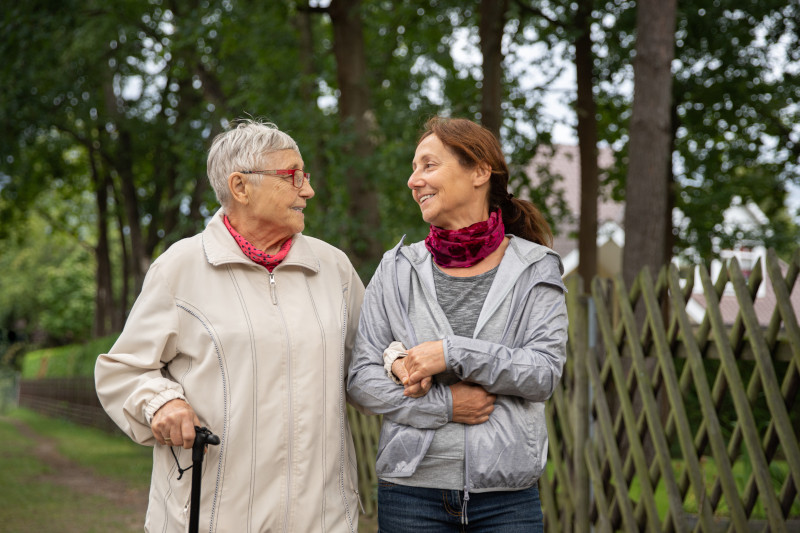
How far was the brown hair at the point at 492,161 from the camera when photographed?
9.04 ft

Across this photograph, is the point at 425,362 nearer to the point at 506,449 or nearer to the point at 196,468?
the point at 506,449

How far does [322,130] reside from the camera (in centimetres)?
1122

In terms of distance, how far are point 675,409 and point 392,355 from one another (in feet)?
8.16

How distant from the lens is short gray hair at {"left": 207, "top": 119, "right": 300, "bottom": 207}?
2.90 metres

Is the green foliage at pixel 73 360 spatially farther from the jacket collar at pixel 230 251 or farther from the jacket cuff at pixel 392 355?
the jacket cuff at pixel 392 355

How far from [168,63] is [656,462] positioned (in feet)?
52.0

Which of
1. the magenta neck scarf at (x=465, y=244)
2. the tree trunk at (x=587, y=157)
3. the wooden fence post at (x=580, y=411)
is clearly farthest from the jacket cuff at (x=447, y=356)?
the tree trunk at (x=587, y=157)

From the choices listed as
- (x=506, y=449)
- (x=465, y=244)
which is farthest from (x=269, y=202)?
(x=506, y=449)

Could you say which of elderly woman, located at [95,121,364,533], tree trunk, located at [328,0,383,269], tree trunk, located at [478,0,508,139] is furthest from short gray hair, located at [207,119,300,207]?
tree trunk, located at [328,0,383,269]

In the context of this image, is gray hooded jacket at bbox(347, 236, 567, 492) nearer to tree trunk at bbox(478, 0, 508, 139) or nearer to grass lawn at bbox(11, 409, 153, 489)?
tree trunk at bbox(478, 0, 508, 139)

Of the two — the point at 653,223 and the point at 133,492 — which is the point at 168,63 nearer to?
the point at 133,492

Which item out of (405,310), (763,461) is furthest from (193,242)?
(763,461)

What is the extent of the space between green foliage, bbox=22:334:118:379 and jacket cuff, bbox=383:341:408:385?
14587 millimetres

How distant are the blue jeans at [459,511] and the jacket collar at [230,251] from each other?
0.80m
